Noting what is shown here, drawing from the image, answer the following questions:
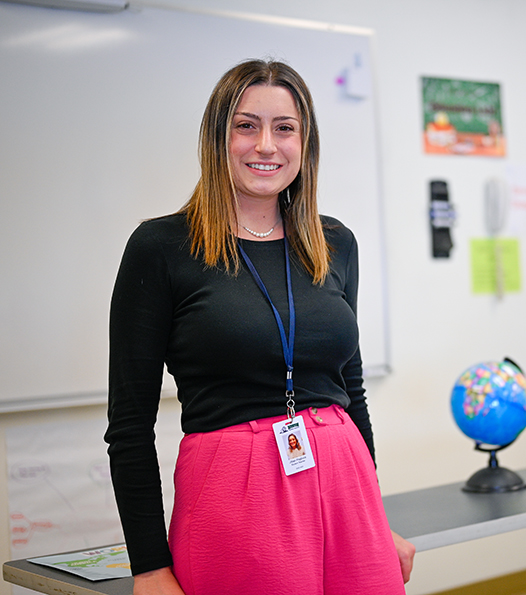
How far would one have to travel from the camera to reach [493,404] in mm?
1907

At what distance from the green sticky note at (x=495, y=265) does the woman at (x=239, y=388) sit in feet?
5.31

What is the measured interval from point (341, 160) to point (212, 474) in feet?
5.16

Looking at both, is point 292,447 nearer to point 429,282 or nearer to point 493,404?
point 493,404

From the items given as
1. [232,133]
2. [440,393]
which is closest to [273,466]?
[232,133]

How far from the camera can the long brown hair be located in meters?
1.09

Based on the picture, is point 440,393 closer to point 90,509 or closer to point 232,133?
point 90,509

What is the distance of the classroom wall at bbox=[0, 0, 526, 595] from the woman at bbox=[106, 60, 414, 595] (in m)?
1.36

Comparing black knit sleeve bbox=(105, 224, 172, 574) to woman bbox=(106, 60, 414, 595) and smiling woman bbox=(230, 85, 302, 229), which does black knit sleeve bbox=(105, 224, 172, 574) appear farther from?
smiling woman bbox=(230, 85, 302, 229)

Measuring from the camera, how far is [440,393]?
2.54 metres

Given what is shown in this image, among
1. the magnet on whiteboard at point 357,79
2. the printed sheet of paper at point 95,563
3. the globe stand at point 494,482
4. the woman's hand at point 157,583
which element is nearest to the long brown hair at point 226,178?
the woman's hand at point 157,583

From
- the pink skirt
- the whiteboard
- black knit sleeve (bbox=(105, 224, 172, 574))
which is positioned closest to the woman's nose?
black knit sleeve (bbox=(105, 224, 172, 574))

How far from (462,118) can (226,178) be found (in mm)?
1745

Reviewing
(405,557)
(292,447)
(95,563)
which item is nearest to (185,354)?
(292,447)

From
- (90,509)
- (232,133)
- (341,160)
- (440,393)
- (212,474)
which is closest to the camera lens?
(212,474)
